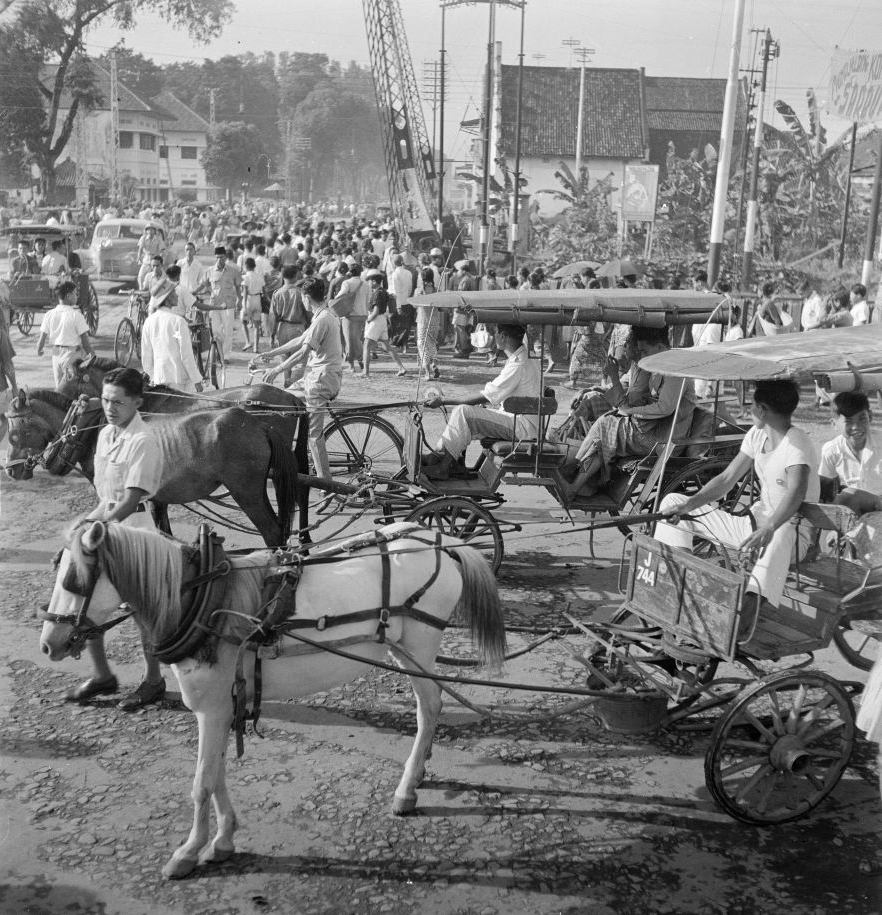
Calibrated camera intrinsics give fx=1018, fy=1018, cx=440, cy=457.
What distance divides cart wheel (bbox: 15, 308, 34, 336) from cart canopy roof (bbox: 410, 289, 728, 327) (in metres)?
14.2

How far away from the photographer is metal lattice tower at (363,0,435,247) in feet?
120

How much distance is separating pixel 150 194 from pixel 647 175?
5934 cm

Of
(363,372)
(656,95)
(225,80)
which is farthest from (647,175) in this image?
(225,80)

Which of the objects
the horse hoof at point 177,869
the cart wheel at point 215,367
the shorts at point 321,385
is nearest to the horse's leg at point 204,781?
the horse hoof at point 177,869

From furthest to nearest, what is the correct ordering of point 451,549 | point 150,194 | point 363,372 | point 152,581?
point 150,194 → point 363,372 → point 451,549 → point 152,581

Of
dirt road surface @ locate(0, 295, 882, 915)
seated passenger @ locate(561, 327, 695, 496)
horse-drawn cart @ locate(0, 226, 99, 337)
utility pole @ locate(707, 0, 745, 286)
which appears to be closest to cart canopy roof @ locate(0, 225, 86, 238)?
horse-drawn cart @ locate(0, 226, 99, 337)

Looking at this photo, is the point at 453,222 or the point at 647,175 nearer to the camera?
the point at 647,175

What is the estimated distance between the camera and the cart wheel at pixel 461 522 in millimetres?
7707

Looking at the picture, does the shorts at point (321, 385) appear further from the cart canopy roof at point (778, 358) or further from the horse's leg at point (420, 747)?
the horse's leg at point (420, 747)

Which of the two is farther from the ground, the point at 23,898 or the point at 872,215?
the point at 872,215

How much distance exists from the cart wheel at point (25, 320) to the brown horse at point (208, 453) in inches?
528

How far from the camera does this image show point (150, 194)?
73688mm

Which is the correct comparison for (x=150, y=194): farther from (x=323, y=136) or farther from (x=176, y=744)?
(x=176, y=744)

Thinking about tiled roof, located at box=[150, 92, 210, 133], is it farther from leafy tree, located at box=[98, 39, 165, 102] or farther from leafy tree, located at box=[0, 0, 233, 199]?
leafy tree, located at box=[0, 0, 233, 199]
